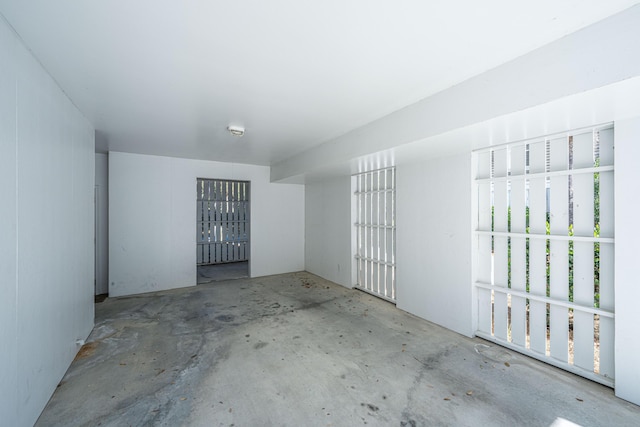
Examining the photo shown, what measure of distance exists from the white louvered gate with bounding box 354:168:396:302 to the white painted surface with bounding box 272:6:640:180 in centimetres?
166

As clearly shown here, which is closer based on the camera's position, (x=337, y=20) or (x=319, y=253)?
(x=337, y=20)

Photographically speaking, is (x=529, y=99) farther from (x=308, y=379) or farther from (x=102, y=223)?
(x=102, y=223)

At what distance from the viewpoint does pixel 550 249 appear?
286cm

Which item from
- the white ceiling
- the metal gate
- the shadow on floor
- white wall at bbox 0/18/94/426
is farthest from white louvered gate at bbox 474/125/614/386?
the metal gate

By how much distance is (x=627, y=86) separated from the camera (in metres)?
1.67

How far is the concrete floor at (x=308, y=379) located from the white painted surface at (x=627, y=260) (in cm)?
25

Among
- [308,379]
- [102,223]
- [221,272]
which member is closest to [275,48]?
[308,379]

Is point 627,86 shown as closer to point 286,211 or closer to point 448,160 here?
point 448,160

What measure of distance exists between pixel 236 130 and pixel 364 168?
7.06 ft

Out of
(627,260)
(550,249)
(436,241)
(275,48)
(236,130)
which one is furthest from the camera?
(436,241)

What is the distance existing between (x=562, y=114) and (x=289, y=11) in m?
2.19

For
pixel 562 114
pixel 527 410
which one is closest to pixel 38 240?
pixel 527 410

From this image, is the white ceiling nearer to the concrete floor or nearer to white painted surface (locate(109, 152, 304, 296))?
white painted surface (locate(109, 152, 304, 296))

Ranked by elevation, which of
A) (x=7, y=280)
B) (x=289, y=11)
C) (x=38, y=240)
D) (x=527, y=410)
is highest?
(x=289, y=11)
